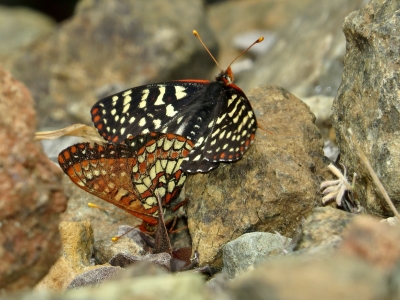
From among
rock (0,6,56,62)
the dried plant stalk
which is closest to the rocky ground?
the dried plant stalk

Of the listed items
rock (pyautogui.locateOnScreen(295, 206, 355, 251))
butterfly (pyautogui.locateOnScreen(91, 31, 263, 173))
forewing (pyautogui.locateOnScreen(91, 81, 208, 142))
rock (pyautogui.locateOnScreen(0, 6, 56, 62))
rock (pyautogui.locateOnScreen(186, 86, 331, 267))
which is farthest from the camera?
rock (pyautogui.locateOnScreen(0, 6, 56, 62))

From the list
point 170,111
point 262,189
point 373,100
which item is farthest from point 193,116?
point 373,100

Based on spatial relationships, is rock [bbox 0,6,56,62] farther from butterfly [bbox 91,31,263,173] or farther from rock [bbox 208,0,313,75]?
butterfly [bbox 91,31,263,173]

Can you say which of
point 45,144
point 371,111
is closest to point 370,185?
point 371,111

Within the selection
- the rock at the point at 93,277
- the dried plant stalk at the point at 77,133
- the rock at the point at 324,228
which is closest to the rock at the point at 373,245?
the rock at the point at 324,228

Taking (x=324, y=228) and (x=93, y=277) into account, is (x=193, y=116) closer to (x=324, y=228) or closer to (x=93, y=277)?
(x=93, y=277)

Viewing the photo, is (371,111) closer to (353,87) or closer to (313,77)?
(353,87)
